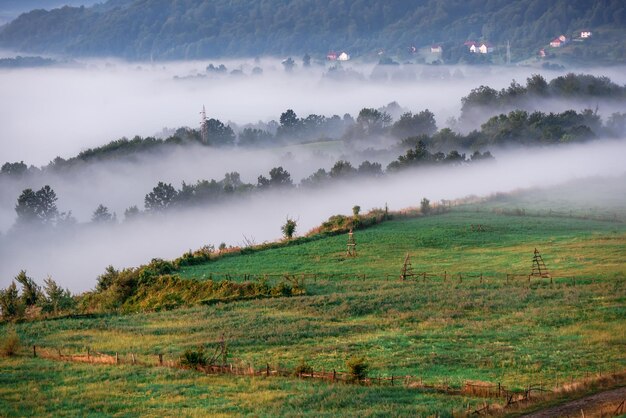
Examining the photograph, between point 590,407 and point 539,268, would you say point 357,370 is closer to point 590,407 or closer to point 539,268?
point 590,407

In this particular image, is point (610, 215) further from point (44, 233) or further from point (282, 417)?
point (44, 233)

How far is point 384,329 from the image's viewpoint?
2281 inches

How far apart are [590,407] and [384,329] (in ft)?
62.3

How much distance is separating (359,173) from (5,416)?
130047 millimetres

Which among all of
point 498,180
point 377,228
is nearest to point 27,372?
point 377,228

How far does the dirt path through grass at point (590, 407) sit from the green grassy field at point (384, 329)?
346cm

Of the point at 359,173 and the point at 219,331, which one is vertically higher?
the point at 359,173

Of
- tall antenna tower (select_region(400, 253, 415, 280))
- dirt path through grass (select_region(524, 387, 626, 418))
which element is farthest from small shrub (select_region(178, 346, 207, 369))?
tall antenna tower (select_region(400, 253, 415, 280))

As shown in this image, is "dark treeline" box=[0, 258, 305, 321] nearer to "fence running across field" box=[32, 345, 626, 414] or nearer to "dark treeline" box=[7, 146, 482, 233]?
"fence running across field" box=[32, 345, 626, 414]

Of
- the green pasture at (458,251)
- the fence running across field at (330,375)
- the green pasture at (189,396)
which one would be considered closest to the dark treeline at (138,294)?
the green pasture at (458,251)

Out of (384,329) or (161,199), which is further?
(161,199)

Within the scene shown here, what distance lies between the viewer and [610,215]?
3907 inches

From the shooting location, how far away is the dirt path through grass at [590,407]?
3884 centimetres

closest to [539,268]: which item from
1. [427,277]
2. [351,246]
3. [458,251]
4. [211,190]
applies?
[427,277]
